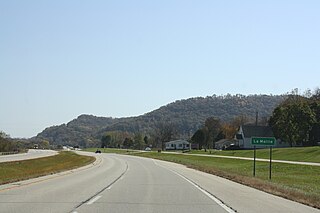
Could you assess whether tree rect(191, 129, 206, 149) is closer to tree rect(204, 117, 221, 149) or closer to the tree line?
tree rect(204, 117, 221, 149)

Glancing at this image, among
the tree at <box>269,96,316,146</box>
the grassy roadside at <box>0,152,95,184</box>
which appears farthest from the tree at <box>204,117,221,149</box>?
the grassy roadside at <box>0,152,95,184</box>

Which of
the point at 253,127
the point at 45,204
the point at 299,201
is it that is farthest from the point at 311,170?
the point at 253,127

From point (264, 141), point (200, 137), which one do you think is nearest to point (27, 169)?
point (264, 141)

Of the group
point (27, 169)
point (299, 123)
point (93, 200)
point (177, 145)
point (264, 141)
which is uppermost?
point (299, 123)

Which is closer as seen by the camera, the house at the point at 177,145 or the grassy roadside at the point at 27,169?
the grassy roadside at the point at 27,169

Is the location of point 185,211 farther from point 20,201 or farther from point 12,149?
point 12,149

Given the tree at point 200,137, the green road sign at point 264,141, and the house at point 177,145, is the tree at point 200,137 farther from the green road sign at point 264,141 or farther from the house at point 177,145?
the green road sign at point 264,141

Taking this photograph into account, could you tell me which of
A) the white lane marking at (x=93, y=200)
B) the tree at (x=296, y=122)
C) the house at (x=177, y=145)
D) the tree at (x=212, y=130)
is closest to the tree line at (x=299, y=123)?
the tree at (x=296, y=122)

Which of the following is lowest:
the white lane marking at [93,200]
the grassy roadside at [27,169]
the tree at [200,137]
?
the grassy roadside at [27,169]

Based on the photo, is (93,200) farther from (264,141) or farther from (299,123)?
(299,123)

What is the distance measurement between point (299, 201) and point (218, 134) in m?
148

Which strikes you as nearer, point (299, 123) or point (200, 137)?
point (299, 123)

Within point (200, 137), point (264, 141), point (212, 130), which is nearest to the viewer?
point (264, 141)

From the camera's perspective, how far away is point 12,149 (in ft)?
488
